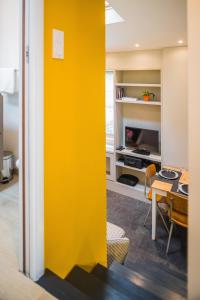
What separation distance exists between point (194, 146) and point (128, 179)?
13.7 feet

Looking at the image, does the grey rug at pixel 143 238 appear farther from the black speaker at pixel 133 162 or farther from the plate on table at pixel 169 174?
the plate on table at pixel 169 174

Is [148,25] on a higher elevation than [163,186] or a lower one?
higher

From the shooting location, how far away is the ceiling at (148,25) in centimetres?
210

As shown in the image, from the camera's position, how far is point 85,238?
173 centimetres

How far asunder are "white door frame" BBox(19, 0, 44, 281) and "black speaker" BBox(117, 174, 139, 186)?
3.68m

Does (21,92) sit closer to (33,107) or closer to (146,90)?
(33,107)

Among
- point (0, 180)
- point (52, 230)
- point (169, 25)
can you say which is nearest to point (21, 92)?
point (52, 230)

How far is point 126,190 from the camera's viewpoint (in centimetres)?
497

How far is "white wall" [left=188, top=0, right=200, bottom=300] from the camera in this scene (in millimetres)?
841

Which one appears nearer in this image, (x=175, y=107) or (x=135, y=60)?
(x=175, y=107)

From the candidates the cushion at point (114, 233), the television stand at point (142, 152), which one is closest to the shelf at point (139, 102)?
the television stand at point (142, 152)

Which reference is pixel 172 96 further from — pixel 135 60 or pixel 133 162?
pixel 133 162

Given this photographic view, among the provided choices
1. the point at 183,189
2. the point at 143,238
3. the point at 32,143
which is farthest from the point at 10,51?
the point at 143,238

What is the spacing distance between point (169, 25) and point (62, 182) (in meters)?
2.21
